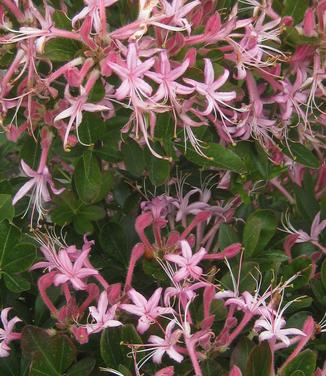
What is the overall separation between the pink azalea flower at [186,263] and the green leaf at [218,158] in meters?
0.18

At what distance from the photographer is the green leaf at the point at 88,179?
1278mm

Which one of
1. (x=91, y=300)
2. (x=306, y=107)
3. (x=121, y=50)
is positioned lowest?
(x=91, y=300)

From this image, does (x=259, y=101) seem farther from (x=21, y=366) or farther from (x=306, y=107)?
(x=21, y=366)

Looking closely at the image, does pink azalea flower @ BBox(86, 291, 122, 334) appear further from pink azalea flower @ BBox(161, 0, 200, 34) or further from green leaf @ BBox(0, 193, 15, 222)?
pink azalea flower @ BBox(161, 0, 200, 34)

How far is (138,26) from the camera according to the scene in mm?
1098

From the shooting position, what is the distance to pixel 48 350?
1.16m

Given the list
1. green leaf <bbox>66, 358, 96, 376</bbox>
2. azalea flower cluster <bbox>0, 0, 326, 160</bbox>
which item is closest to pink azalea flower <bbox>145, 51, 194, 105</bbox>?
azalea flower cluster <bbox>0, 0, 326, 160</bbox>

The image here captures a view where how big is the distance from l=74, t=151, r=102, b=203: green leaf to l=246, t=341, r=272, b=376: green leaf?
0.41m

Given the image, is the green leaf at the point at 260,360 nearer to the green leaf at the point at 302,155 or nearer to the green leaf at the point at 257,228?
the green leaf at the point at 257,228

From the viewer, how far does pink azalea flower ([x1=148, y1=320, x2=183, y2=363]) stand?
1116 millimetres

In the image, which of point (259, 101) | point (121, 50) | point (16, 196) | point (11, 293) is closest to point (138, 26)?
point (121, 50)

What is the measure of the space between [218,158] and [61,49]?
0.35 m

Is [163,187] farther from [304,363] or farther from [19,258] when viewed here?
[304,363]

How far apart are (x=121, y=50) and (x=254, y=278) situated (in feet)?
1.55
